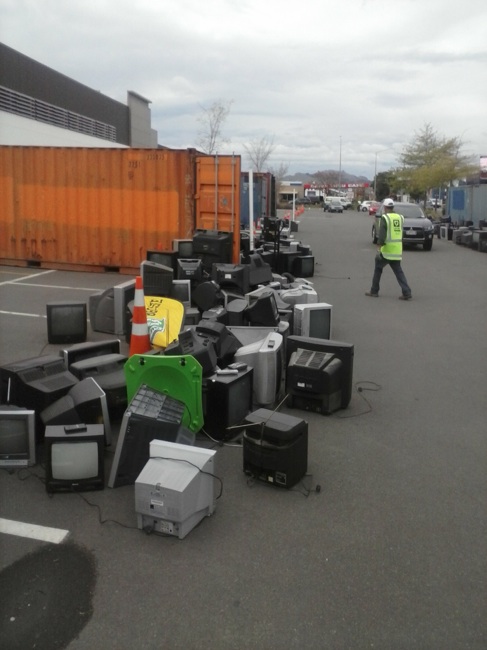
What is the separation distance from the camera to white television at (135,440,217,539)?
13.5 ft

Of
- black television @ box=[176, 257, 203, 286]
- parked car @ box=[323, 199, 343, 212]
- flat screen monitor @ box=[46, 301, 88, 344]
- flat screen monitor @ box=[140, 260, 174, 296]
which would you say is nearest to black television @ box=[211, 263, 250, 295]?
black television @ box=[176, 257, 203, 286]

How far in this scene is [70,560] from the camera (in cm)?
393

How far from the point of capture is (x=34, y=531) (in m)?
4.24

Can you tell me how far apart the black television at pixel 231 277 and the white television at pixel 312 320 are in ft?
6.84

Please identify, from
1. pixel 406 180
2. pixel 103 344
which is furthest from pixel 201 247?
pixel 406 180

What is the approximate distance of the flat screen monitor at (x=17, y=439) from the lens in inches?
200

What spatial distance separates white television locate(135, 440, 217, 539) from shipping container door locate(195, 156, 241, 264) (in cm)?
991

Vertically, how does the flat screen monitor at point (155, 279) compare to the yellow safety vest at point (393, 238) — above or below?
below

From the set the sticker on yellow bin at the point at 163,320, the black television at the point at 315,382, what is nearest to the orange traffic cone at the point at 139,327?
the sticker on yellow bin at the point at 163,320

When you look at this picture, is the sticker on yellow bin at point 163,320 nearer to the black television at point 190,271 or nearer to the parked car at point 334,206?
the black television at point 190,271

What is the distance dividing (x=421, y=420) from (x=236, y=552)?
304 centimetres

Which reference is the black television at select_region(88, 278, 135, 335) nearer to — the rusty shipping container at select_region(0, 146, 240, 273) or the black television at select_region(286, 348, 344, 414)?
the black television at select_region(286, 348, 344, 414)

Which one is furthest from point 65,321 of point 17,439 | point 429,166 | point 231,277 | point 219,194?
point 429,166

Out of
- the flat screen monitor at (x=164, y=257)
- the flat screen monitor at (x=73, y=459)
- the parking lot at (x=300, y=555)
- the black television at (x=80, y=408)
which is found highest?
the flat screen monitor at (x=164, y=257)
